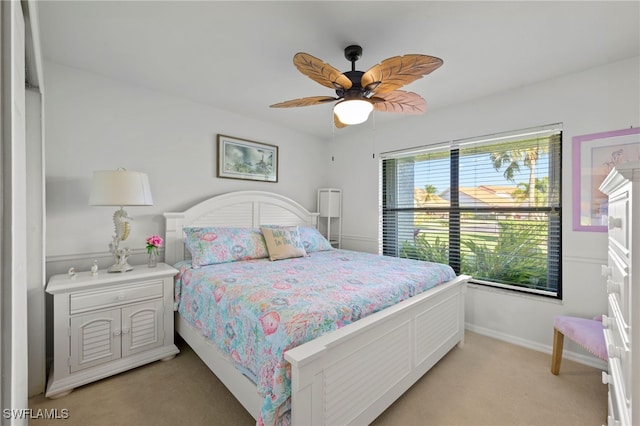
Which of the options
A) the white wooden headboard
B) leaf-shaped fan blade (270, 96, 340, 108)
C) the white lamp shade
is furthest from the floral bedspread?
leaf-shaped fan blade (270, 96, 340, 108)

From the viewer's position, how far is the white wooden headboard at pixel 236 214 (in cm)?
285

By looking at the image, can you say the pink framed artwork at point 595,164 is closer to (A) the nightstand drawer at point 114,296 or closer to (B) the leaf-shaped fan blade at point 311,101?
(B) the leaf-shaped fan blade at point 311,101

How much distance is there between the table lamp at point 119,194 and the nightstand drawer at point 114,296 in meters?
0.24

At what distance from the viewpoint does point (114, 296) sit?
6.86 feet

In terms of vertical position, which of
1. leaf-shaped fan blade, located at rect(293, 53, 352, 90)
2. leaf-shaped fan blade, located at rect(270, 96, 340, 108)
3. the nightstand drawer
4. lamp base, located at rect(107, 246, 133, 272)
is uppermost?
leaf-shaped fan blade, located at rect(293, 53, 352, 90)

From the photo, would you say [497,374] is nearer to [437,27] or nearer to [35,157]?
[437,27]

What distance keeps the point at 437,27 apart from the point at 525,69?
1066mm

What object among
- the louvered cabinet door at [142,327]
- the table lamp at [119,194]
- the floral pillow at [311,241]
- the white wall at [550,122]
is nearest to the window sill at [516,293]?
the white wall at [550,122]

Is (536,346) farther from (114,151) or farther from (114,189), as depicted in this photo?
(114,151)

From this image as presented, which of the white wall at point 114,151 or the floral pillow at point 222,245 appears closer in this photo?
the white wall at point 114,151

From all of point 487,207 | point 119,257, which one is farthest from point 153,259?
point 487,207

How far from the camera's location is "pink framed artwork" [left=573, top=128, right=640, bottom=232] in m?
2.16

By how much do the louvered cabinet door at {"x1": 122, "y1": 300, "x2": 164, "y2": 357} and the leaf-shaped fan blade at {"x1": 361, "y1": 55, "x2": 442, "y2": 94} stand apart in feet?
7.67

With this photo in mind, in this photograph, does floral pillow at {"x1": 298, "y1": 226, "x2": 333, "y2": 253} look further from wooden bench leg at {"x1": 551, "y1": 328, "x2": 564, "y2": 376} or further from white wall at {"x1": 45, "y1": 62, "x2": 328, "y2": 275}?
wooden bench leg at {"x1": 551, "y1": 328, "x2": 564, "y2": 376}
